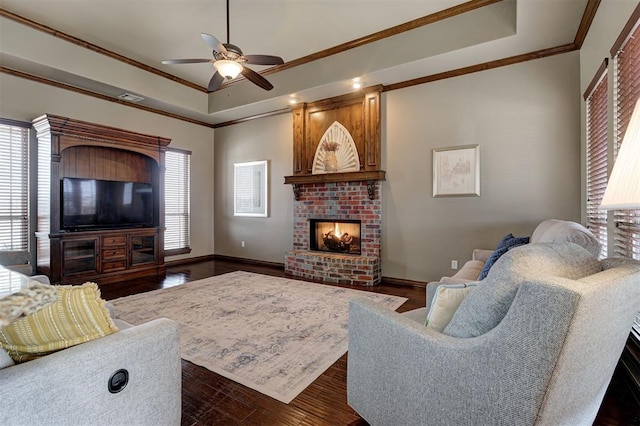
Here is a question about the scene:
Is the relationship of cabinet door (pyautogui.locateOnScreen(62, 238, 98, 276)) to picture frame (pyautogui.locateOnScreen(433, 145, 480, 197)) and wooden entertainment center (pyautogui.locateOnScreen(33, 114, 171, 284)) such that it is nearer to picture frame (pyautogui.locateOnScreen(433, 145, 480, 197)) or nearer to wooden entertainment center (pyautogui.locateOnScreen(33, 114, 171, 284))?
wooden entertainment center (pyautogui.locateOnScreen(33, 114, 171, 284))

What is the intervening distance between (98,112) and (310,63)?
3.52 meters

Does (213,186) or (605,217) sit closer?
(605,217)

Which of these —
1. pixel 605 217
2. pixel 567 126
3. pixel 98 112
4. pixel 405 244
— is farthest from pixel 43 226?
pixel 567 126

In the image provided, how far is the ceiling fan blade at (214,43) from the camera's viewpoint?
2.78m

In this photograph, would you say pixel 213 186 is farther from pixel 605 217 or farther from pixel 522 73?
pixel 605 217

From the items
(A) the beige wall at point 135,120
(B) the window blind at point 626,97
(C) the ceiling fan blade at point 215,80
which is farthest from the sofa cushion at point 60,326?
(A) the beige wall at point 135,120

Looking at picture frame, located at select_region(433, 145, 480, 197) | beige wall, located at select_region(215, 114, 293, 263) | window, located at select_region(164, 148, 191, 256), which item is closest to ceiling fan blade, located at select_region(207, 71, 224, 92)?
beige wall, located at select_region(215, 114, 293, 263)

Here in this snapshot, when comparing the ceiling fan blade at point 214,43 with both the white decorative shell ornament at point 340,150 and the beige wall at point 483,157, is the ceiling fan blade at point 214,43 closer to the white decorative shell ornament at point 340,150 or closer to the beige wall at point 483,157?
the white decorative shell ornament at point 340,150

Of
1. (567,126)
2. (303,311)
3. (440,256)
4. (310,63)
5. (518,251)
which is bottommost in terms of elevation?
(303,311)

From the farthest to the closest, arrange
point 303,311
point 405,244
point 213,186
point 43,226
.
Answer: point 213,186 < point 405,244 < point 43,226 < point 303,311

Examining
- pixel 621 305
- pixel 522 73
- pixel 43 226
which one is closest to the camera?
pixel 621 305

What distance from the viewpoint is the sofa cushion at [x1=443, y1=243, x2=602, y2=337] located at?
1.01 m

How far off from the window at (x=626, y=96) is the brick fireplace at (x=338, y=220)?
2.76 meters

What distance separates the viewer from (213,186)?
6.73 m
